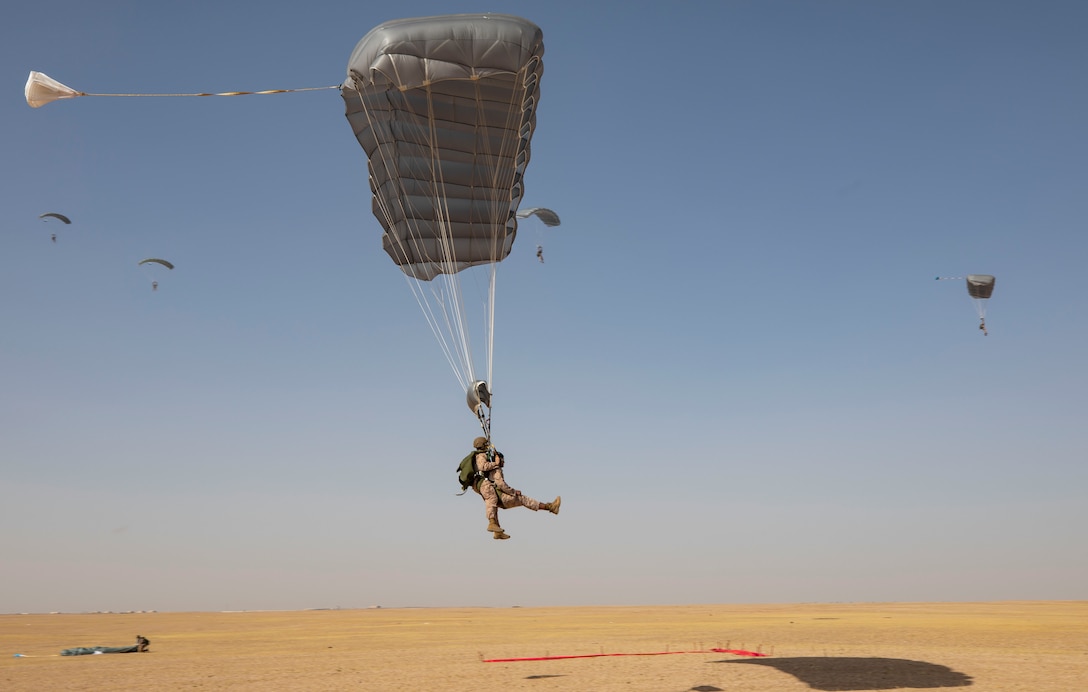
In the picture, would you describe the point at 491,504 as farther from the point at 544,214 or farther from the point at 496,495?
the point at 544,214

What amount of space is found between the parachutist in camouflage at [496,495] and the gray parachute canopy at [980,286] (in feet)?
126

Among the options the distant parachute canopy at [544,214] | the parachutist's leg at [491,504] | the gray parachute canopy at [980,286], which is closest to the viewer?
the parachutist's leg at [491,504]

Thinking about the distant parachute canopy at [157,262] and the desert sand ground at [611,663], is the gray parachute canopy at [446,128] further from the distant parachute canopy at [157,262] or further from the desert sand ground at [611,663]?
the distant parachute canopy at [157,262]

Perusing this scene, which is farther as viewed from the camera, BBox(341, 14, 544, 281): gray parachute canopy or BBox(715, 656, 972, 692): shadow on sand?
BBox(341, 14, 544, 281): gray parachute canopy

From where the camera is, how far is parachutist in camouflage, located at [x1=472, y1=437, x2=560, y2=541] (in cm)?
1456

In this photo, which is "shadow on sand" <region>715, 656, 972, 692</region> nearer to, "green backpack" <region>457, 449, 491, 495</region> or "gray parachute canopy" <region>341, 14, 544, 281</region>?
"green backpack" <region>457, 449, 491, 495</region>

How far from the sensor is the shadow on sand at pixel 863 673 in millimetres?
A: 15289

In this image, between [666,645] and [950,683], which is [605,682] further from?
[666,645]

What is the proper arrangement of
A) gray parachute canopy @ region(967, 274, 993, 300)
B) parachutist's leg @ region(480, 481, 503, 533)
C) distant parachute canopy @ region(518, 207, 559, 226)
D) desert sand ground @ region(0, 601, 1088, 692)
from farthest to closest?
1. gray parachute canopy @ region(967, 274, 993, 300)
2. distant parachute canopy @ region(518, 207, 559, 226)
3. desert sand ground @ region(0, 601, 1088, 692)
4. parachutist's leg @ region(480, 481, 503, 533)

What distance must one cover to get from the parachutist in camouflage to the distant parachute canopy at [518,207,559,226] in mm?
14480

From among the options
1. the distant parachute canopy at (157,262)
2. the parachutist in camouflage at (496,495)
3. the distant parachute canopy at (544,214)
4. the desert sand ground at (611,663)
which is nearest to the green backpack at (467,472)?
the parachutist in camouflage at (496,495)

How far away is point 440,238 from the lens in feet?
67.4

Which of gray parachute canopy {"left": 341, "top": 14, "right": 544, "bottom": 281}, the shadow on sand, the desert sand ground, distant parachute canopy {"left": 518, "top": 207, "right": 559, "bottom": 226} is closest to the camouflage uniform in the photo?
the desert sand ground

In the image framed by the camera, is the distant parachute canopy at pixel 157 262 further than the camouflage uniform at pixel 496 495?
Yes
